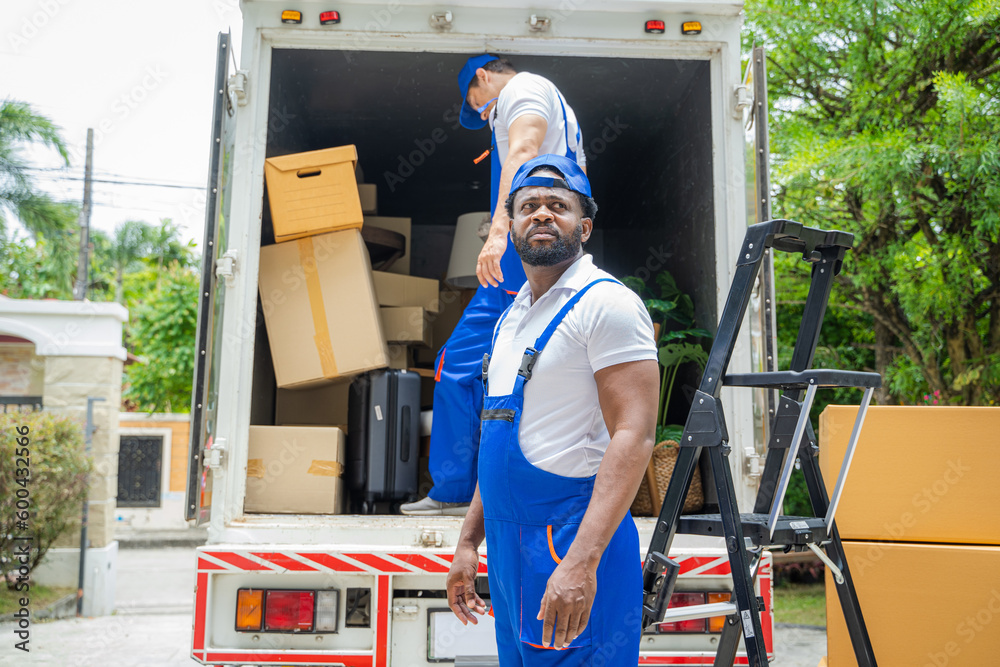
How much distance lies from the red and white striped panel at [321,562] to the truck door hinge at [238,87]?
148cm

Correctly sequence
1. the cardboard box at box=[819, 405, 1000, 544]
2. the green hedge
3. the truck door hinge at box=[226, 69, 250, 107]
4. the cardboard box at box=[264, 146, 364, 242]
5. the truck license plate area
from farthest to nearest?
the green hedge
the cardboard box at box=[264, 146, 364, 242]
the truck door hinge at box=[226, 69, 250, 107]
the cardboard box at box=[819, 405, 1000, 544]
the truck license plate area

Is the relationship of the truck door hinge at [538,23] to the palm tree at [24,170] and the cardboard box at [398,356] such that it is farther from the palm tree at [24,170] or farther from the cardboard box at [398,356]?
the palm tree at [24,170]

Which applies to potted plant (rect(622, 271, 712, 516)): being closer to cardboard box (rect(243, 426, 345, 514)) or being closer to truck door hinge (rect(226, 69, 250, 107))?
cardboard box (rect(243, 426, 345, 514))

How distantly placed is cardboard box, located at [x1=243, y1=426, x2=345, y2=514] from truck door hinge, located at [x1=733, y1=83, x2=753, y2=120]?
1823mm

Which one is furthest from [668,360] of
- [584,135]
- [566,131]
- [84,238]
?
[84,238]

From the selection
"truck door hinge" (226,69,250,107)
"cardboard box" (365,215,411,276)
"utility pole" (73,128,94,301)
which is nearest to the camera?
"truck door hinge" (226,69,250,107)

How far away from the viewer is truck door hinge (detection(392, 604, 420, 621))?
240cm

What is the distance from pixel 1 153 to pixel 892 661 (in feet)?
42.7

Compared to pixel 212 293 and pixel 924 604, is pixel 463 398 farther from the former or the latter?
pixel 924 604

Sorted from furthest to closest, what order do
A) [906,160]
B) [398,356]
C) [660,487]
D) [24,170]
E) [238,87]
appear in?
1. [24,170]
2. [906,160]
3. [398,356]
4. [660,487]
5. [238,87]

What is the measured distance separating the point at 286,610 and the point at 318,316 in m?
1.18

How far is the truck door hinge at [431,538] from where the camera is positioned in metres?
2.46

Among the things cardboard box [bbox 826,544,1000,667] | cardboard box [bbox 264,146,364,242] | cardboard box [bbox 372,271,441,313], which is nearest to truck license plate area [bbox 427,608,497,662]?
cardboard box [bbox 826,544,1000,667]

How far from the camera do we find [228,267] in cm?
265
